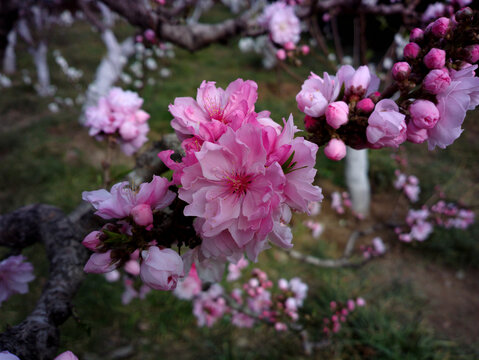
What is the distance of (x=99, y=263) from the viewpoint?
61cm

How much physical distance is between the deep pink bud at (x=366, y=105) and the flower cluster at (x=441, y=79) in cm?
9

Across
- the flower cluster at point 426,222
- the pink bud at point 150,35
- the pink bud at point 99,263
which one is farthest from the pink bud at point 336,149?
the flower cluster at point 426,222

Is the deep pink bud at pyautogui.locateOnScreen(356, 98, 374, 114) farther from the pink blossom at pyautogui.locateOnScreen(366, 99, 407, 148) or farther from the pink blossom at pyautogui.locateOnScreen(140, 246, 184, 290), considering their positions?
the pink blossom at pyautogui.locateOnScreen(140, 246, 184, 290)

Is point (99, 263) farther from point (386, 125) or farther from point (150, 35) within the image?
point (150, 35)

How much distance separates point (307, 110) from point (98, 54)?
35.8 ft

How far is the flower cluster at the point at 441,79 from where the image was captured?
62 cm

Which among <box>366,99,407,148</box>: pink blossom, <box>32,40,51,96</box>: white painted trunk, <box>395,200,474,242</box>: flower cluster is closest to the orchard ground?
<box>395,200,474,242</box>: flower cluster

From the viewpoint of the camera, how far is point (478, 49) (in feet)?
2.05

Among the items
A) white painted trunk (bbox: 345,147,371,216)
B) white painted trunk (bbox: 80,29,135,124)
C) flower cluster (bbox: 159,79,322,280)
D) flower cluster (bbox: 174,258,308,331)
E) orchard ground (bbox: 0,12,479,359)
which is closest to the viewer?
flower cluster (bbox: 159,79,322,280)

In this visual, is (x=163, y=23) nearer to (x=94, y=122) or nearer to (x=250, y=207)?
(x=94, y=122)

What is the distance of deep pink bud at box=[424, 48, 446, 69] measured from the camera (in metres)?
0.63

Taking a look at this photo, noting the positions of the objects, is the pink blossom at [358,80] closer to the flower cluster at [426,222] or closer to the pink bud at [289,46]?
the pink bud at [289,46]

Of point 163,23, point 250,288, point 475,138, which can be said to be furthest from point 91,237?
point 475,138

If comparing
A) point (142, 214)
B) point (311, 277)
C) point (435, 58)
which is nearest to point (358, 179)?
point (311, 277)
